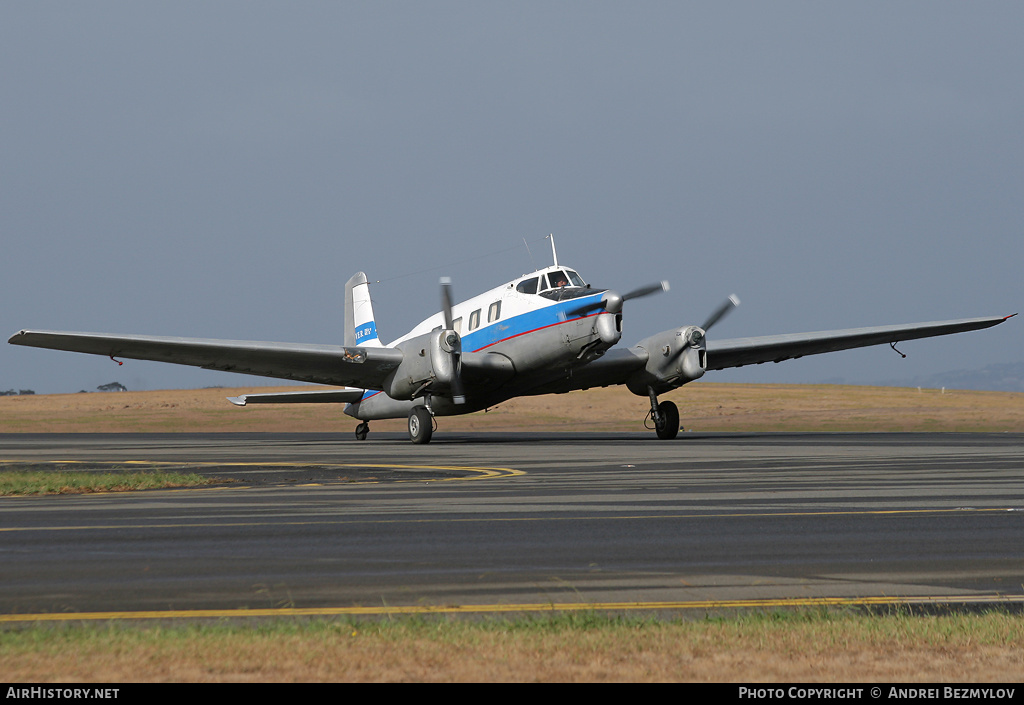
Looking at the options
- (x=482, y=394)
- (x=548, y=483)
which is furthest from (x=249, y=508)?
Result: (x=482, y=394)

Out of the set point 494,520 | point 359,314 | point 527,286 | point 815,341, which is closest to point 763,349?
point 815,341

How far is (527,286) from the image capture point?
1318 inches

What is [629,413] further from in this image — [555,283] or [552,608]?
[552,608]

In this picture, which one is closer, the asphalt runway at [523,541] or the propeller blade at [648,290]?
the asphalt runway at [523,541]

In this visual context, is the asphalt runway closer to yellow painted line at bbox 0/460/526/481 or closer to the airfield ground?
yellow painted line at bbox 0/460/526/481

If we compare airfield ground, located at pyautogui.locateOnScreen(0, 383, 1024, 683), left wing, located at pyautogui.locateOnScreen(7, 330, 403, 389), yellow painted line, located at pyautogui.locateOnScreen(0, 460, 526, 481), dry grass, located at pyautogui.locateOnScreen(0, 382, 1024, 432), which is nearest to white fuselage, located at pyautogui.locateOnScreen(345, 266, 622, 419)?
left wing, located at pyautogui.locateOnScreen(7, 330, 403, 389)

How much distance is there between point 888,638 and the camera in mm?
6176

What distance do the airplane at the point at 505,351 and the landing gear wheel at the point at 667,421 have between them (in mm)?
32

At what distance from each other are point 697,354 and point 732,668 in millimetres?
28965

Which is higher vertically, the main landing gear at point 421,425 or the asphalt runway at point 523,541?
the main landing gear at point 421,425

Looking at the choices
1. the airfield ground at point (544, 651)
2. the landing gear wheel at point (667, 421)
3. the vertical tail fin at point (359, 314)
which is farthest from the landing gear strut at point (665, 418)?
the airfield ground at point (544, 651)

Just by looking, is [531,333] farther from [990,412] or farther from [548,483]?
[990,412]

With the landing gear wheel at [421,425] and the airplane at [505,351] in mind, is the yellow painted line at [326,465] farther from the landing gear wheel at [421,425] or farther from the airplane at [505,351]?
the landing gear wheel at [421,425]

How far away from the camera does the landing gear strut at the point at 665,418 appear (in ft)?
116
